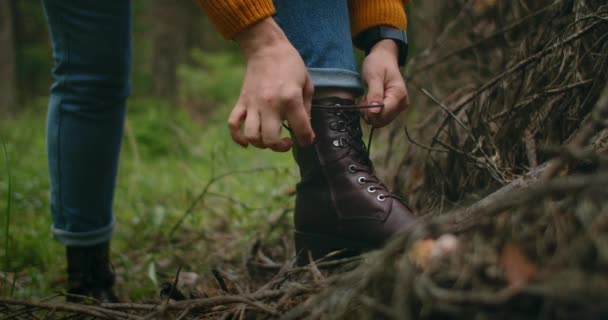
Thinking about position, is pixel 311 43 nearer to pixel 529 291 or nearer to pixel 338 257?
pixel 338 257

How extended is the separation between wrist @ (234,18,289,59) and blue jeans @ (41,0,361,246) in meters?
0.60

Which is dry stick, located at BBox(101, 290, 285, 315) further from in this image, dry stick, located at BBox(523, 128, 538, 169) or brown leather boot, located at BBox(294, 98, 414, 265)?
dry stick, located at BBox(523, 128, 538, 169)

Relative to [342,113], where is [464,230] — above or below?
below

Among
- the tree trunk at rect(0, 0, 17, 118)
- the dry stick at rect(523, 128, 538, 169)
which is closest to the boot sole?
the dry stick at rect(523, 128, 538, 169)

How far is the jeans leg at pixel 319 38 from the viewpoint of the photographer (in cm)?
108

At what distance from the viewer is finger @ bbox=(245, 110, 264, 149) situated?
890 mm

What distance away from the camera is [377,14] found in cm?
121

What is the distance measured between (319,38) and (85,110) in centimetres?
73

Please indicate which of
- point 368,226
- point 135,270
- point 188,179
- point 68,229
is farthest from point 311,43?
point 188,179

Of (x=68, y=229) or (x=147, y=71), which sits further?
(x=147, y=71)

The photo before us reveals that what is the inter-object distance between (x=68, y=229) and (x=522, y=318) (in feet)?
4.11

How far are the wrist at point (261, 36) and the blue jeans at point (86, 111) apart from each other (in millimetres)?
600

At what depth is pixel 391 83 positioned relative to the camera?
114 cm

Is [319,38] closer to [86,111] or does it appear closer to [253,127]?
[253,127]
